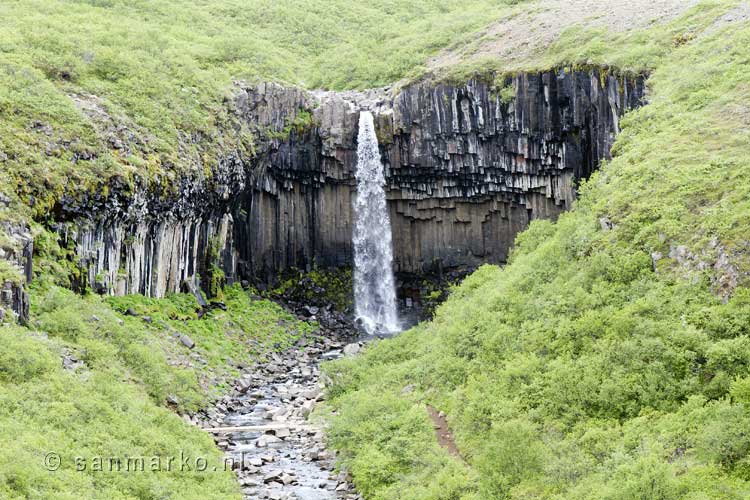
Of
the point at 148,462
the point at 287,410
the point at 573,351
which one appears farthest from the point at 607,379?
the point at 287,410

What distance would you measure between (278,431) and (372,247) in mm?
20561

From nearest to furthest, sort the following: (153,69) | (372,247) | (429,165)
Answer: (153,69) → (429,165) → (372,247)

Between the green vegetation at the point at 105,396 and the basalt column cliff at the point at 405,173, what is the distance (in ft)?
17.8

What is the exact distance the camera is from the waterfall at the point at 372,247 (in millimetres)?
45562

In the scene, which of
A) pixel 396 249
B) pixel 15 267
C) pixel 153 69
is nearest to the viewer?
pixel 15 267

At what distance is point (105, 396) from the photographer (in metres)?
23.5

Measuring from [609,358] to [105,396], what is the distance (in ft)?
43.4

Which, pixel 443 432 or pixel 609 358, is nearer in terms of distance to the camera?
pixel 609 358

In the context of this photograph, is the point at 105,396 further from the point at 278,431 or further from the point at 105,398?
the point at 278,431

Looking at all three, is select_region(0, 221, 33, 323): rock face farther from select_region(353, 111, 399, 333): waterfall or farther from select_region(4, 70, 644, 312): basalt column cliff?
select_region(353, 111, 399, 333): waterfall

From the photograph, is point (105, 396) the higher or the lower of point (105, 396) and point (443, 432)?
the higher

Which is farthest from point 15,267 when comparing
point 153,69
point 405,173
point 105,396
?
point 405,173

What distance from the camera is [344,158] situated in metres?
45.6

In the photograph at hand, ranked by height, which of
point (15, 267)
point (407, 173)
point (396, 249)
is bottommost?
point (396, 249)
